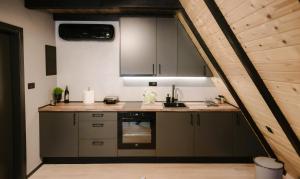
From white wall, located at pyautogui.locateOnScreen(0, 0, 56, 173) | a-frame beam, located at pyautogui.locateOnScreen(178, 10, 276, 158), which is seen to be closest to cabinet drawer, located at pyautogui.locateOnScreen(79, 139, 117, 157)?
white wall, located at pyautogui.locateOnScreen(0, 0, 56, 173)

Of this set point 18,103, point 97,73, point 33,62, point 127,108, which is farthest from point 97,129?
point 33,62

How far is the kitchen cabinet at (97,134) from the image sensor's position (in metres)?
4.18

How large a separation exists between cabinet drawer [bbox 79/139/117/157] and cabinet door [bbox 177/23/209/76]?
1538 millimetres

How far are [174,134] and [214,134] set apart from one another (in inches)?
24.0

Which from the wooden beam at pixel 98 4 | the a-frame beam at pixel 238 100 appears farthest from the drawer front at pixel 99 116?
A: the a-frame beam at pixel 238 100

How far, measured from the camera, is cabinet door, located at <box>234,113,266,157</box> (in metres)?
4.20

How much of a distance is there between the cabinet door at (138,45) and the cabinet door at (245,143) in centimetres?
163

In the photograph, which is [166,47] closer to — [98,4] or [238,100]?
[98,4]

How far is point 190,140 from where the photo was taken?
4219 mm

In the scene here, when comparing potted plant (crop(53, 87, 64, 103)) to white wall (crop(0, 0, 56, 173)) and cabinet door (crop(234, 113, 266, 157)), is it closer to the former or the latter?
white wall (crop(0, 0, 56, 173))

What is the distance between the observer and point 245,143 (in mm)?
4215

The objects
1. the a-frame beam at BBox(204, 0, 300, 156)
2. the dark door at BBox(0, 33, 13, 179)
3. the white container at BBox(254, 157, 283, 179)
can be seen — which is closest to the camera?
the a-frame beam at BBox(204, 0, 300, 156)

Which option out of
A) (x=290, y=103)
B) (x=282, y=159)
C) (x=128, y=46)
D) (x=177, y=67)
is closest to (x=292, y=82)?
(x=290, y=103)

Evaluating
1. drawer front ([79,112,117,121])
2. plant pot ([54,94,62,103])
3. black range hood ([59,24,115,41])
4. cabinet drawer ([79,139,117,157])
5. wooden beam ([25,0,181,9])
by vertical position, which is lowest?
cabinet drawer ([79,139,117,157])
